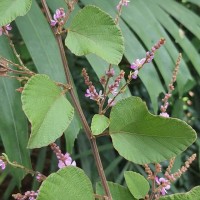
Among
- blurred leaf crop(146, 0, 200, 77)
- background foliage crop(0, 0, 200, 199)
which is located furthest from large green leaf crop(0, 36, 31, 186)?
blurred leaf crop(146, 0, 200, 77)

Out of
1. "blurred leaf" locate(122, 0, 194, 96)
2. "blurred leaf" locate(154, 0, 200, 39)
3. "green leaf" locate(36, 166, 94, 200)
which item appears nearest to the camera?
"green leaf" locate(36, 166, 94, 200)

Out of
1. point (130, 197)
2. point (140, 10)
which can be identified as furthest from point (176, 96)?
point (130, 197)

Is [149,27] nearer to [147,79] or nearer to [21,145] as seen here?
[147,79]

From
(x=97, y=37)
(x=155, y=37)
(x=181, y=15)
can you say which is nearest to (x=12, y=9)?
(x=97, y=37)

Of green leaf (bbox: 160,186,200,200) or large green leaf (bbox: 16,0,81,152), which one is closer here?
green leaf (bbox: 160,186,200,200)

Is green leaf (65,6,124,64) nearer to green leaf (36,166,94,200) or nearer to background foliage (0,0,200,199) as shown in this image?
green leaf (36,166,94,200)

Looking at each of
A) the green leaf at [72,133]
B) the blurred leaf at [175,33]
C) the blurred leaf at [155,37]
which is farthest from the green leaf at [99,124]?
the blurred leaf at [175,33]

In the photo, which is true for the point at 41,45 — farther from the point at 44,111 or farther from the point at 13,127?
the point at 44,111
